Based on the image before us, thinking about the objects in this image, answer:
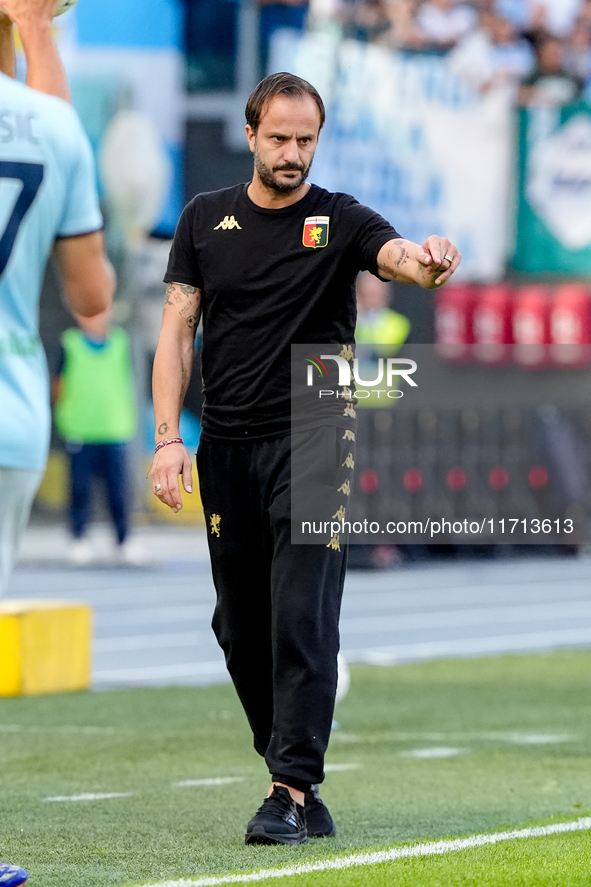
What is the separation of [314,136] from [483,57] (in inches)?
642

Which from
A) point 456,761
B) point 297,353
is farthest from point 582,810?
point 297,353

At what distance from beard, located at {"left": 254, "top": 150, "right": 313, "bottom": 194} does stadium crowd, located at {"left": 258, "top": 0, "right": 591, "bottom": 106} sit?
15.5 meters

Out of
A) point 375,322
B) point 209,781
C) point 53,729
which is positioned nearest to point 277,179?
point 209,781

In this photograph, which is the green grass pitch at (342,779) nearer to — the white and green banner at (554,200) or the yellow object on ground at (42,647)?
the yellow object on ground at (42,647)

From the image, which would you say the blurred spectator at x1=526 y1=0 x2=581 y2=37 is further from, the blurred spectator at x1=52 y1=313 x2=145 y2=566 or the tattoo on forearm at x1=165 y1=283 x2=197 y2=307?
the tattoo on forearm at x1=165 y1=283 x2=197 y2=307

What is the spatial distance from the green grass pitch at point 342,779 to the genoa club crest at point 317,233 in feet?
5.44

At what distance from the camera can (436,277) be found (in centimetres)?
444

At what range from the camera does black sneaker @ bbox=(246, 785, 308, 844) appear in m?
4.77

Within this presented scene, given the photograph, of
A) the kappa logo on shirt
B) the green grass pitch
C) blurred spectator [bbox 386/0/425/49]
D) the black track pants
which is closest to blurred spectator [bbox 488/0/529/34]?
blurred spectator [bbox 386/0/425/49]

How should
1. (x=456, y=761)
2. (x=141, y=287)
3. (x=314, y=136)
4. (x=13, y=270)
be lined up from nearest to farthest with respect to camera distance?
(x=13, y=270)
(x=314, y=136)
(x=456, y=761)
(x=141, y=287)

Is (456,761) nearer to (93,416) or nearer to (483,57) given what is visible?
(93,416)

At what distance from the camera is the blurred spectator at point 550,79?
20.8 m

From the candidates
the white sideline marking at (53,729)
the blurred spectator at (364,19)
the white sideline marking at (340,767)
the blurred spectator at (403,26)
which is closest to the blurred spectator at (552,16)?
the blurred spectator at (403,26)

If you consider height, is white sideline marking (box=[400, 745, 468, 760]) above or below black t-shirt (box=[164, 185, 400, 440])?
below
